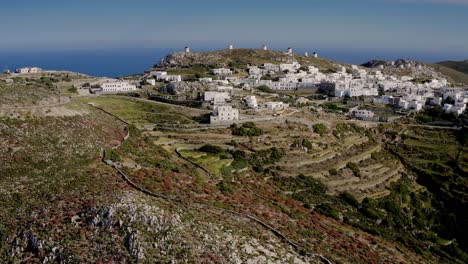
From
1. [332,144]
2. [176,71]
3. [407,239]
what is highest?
[176,71]

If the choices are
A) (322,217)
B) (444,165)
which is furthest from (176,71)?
(322,217)

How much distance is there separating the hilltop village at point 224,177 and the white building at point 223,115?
172 mm

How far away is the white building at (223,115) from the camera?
65.6 meters

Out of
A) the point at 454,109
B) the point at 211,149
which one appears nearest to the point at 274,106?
the point at 211,149

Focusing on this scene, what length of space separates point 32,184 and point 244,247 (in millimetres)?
16653

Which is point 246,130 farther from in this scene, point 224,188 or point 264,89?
point 264,89

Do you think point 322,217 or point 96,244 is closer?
point 96,244

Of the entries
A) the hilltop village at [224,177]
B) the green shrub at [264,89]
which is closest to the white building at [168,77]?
the hilltop village at [224,177]

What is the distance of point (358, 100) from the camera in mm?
101125

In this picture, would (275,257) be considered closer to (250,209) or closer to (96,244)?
(250,209)

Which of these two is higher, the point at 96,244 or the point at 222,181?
the point at 96,244

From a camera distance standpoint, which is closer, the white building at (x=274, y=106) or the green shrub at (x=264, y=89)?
the white building at (x=274, y=106)

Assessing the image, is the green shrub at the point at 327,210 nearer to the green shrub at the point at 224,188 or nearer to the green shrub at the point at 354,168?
the green shrub at the point at 224,188

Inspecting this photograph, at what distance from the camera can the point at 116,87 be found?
87.8 metres
